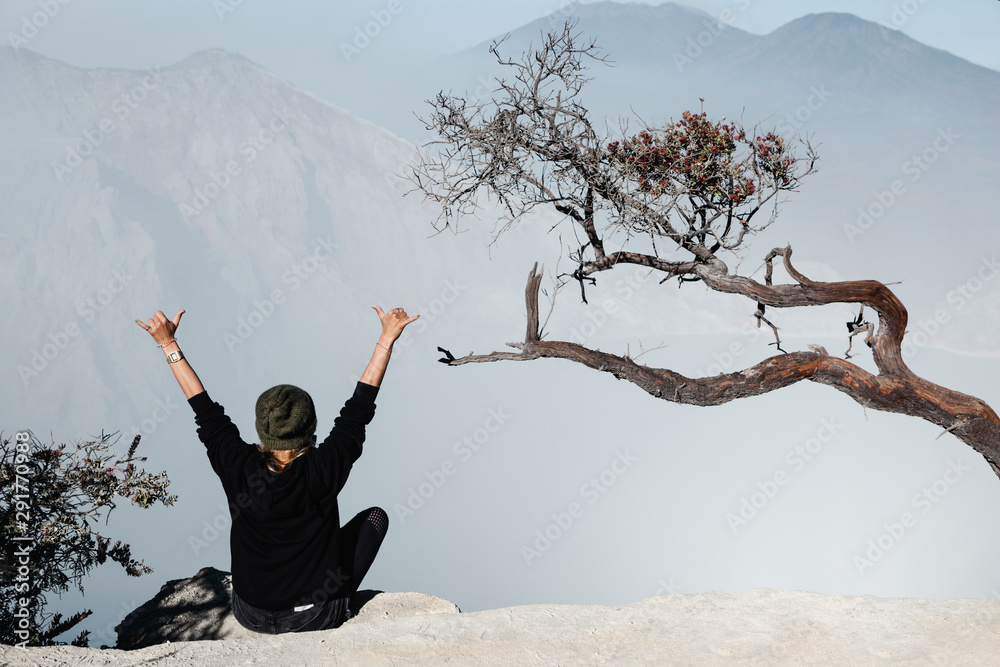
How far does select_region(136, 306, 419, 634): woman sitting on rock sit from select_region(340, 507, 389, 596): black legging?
0.05 meters

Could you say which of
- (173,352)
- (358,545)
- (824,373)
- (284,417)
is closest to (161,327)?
(173,352)

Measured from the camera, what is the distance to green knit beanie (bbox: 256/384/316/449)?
3525 mm

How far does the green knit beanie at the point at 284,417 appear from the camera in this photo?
353cm

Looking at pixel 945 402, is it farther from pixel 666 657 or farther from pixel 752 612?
pixel 666 657

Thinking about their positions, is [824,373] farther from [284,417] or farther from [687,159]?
[284,417]

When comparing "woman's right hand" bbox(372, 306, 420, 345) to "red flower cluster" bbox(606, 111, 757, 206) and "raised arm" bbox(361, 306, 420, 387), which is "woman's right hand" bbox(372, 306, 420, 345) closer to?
"raised arm" bbox(361, 306, 420, 387)

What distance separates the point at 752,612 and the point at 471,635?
1699mm

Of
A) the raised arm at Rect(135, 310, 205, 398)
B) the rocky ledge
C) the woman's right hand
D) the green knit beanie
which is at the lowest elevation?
the rocky ledge

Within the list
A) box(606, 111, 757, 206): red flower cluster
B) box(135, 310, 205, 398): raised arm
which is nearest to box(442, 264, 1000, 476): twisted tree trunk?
box(606, 111, 757, 206): red flower cluster

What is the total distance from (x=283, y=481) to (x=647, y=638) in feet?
7.42

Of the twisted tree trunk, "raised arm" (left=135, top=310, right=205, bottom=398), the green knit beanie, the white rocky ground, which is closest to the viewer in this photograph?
the green knit beanie

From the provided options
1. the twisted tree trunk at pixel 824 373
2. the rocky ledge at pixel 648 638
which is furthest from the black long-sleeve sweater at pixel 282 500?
the twisted tree trunk at pixel 824 373

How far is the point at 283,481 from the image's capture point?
11.6 ft

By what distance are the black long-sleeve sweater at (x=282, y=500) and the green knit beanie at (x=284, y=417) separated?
0.08 meters
